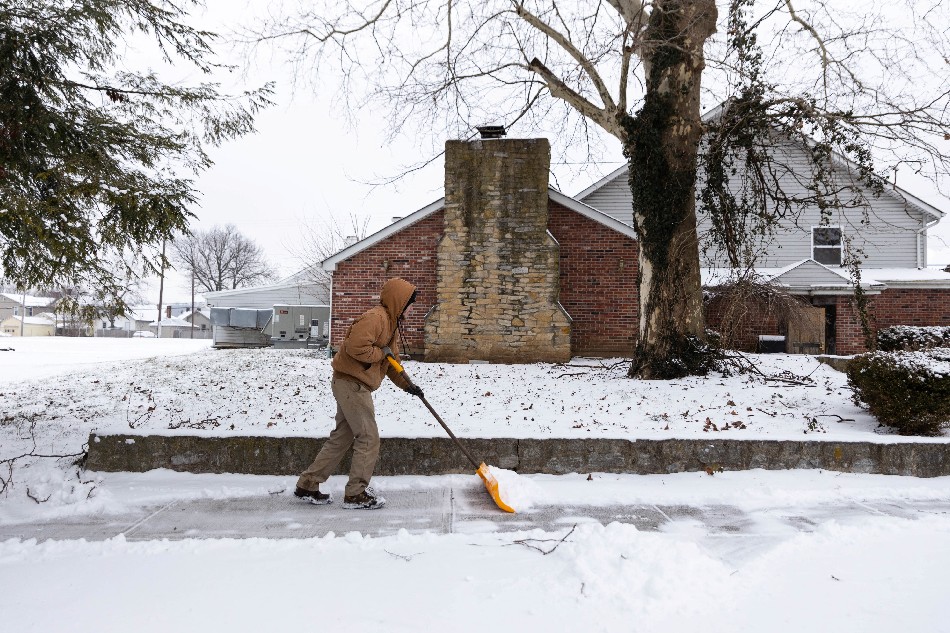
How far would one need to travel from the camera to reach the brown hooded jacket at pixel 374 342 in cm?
458

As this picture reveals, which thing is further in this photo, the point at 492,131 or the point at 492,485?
the point at 492,131

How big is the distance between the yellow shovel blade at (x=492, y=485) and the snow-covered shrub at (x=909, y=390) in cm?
420

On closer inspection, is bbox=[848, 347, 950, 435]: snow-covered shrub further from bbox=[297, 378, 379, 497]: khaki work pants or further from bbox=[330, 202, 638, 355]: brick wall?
bbox=[330, 202, 638, 355]: brick wall

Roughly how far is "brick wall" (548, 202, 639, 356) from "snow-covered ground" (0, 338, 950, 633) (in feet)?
23.7

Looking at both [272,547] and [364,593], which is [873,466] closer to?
[364,593]

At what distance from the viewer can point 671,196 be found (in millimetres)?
9266

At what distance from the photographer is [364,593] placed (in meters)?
3.14

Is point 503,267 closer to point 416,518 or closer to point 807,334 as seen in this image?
point 807,334

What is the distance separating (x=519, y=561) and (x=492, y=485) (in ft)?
3.82

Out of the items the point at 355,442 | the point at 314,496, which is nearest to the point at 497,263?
the point at 355,442

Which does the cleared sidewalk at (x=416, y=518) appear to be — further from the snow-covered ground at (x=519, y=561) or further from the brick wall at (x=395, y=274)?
the brick wall at (x=395, y=274)

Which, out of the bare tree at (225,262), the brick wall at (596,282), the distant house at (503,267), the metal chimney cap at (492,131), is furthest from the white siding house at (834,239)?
the bare tree at (225,262)

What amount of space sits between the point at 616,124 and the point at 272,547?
8535 millimetres

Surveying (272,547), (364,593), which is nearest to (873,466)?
(364,593)
